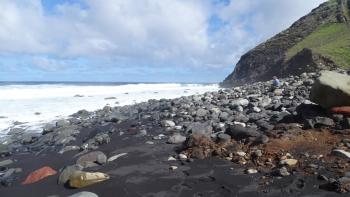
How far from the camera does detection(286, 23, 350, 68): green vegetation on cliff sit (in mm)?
30516


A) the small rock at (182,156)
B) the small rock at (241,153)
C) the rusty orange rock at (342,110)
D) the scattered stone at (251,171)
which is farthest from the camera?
the rusty orange rock at (342,110)

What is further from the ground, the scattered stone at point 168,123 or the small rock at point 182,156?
the scattered stone at point 168,123

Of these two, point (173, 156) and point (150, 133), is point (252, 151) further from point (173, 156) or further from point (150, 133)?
point (150, 133)

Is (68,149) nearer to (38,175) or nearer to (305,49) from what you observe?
(38,175)

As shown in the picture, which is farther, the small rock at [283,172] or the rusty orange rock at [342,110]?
the rusty orange rock at [342,110]

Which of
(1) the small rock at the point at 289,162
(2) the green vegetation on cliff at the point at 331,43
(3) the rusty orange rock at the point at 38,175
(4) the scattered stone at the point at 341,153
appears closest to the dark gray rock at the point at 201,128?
(1) the small rock at the point at 289,162

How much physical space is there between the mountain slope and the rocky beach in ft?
62.8

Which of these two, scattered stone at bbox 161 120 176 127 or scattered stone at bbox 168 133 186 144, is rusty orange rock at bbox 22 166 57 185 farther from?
scattered stone at bbox 161 120 176 127

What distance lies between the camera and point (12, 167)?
10.7m

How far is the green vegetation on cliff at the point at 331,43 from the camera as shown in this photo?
30.5 meters

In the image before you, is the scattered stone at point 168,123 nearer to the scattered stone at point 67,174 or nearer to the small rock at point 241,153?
the scattered stone at point 67,174

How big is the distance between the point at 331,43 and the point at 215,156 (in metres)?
30.8

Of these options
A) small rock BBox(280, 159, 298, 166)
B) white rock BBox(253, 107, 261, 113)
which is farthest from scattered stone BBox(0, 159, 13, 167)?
small rock BBox(280, 159, 298, 166)

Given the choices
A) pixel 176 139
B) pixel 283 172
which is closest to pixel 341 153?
pixel 283 172
